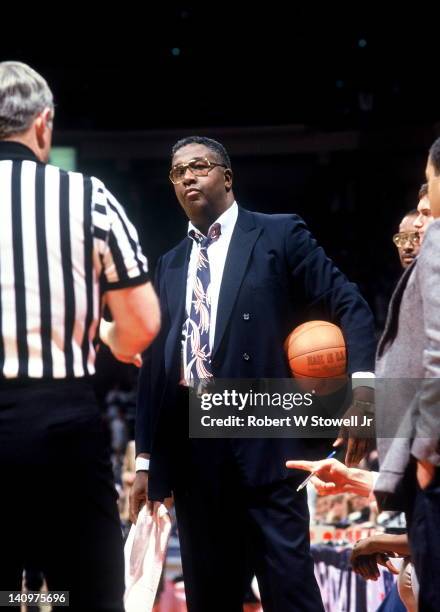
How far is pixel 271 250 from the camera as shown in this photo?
3215 mm

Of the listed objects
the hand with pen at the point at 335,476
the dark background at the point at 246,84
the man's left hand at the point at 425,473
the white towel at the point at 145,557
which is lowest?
the white towel at the point at 145,557

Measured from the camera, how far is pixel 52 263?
209 centimetres

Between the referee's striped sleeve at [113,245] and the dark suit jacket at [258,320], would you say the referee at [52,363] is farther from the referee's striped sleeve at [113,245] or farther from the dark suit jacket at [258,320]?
the dark suit jacket at [258,320]

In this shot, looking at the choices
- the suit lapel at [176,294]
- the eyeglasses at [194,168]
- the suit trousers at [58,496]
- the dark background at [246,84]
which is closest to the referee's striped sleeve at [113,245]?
the suit trousers at [58,496]

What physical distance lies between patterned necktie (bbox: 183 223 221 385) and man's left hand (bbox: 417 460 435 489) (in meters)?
1.05

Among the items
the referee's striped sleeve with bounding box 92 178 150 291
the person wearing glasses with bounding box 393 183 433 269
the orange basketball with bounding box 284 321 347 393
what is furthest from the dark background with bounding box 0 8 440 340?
the referee's striped sleeve with bounding box 92 178 150 291

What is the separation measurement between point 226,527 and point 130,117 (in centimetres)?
1281

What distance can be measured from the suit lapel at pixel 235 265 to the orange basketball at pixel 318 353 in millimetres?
222

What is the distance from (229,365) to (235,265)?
1.11 ft

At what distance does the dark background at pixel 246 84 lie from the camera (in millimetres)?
14133

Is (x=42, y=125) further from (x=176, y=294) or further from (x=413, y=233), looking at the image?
(x=413, y=233)

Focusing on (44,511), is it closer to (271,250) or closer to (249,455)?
(249,455)

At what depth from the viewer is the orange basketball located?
120 inches

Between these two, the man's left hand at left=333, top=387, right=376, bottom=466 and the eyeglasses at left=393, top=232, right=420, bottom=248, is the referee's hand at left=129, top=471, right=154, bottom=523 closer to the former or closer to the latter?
the man's left hand at left=333, top=387, right=376, bottom=466
